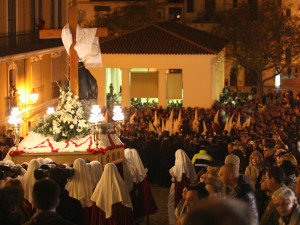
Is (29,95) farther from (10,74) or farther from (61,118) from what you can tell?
(61,118)

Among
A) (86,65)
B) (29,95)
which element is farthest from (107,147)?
(29,95)

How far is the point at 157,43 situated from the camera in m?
36.2

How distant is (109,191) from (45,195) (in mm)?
4287

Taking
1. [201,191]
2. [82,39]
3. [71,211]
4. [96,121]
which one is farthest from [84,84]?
[201,191]

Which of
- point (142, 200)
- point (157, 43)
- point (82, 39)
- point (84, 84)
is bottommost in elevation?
point (142, 200)

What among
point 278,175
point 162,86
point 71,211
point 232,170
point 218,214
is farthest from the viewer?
point 162,86

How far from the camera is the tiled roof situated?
35.1 metres

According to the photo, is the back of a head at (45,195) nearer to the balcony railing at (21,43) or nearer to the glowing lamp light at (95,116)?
the glowing lamp light at (95,116)

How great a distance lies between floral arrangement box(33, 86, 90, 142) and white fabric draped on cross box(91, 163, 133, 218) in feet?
7.35

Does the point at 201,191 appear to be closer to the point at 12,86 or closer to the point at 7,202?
the point at 7,202

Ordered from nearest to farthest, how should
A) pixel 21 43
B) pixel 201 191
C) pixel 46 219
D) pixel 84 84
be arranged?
pixel 46 219 < pixel 201 191 < pixel 84 84 < pixel 21 43

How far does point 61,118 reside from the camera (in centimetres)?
1184

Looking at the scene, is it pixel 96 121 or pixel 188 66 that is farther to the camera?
pixel 188 66

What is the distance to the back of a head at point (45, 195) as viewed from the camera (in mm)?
5469
